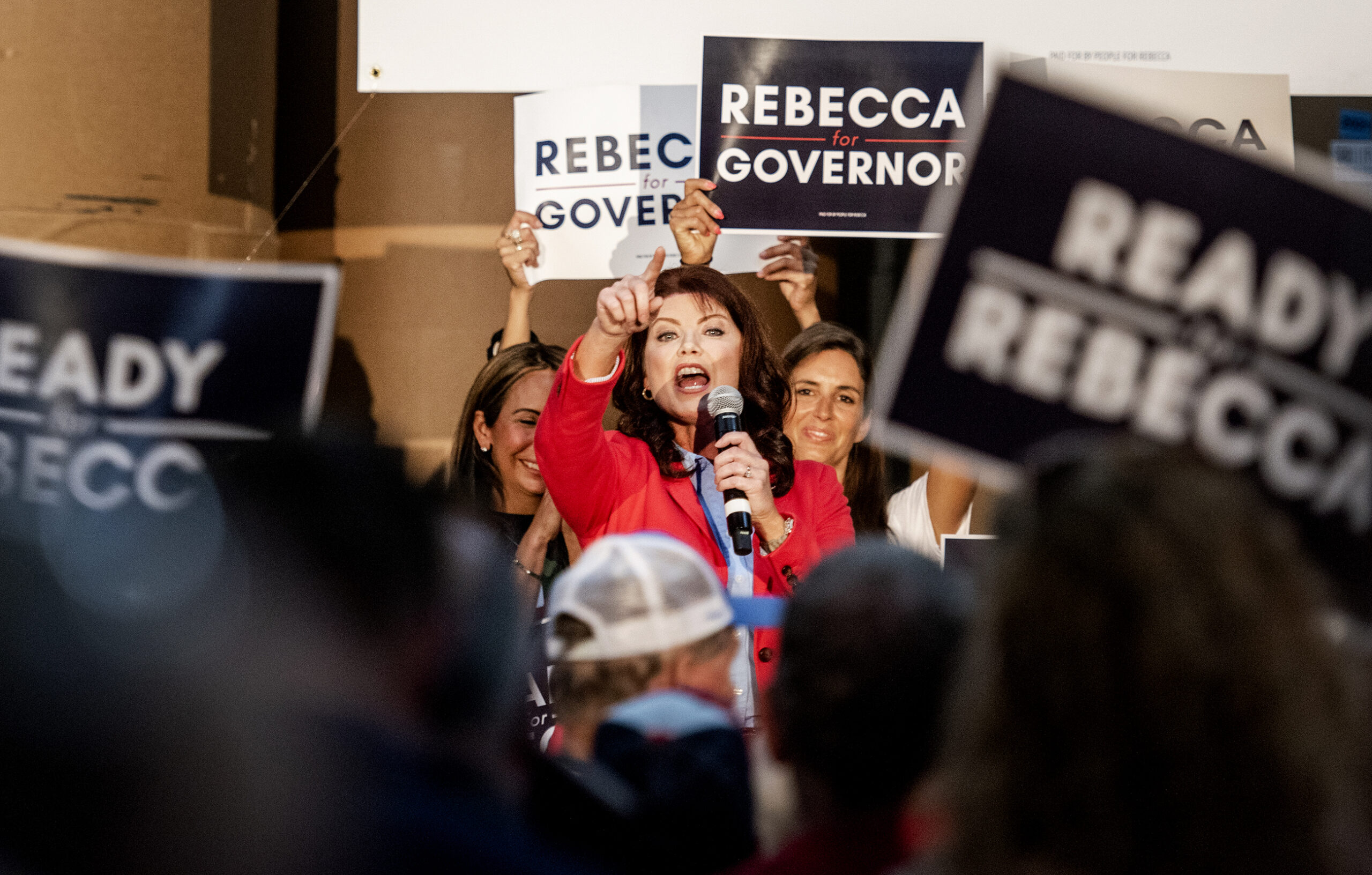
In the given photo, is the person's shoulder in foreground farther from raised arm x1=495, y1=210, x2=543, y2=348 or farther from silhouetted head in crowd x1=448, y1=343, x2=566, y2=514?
raised arm x1=495, y1=210, x2=543, y2=348

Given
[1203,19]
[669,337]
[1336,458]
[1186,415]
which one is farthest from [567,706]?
[1203,19]

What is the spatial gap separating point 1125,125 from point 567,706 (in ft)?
3.63

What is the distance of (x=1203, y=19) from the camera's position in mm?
3688

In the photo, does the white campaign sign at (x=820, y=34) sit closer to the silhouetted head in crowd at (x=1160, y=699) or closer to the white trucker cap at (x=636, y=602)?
the white trucker cap at (x=636, y=602)

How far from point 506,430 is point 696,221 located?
84 cm

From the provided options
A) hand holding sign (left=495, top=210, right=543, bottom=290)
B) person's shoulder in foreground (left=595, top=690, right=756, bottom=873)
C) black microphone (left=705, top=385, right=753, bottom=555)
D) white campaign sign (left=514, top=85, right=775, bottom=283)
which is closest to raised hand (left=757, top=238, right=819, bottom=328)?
white campaign sign (left=514, top=85, right=775, bottom=283)

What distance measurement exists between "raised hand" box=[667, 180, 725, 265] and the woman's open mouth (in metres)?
0.81

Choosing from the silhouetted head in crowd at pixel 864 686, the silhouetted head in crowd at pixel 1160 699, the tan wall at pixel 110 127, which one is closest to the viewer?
the silhouetted head in crowd at pixel 1160 699

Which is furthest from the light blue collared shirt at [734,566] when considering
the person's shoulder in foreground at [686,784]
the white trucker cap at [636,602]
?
the person's shoulder in foreground at [686,784]

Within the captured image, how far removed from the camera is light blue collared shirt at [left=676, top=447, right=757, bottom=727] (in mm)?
2561

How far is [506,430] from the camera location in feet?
12.2

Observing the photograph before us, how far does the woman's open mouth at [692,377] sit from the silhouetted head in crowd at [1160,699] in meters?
2.06

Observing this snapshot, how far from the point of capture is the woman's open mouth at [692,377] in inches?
116

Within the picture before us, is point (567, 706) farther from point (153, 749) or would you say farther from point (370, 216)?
point (370, 216)
